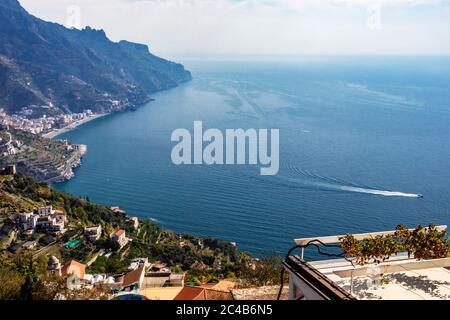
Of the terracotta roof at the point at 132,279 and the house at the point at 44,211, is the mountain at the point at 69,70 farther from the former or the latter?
the terracotta roof at the point at 132,279

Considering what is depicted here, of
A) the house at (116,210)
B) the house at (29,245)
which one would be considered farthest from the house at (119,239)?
the house at (116,210)

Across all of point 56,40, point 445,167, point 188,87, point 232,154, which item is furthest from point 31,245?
point 56,40

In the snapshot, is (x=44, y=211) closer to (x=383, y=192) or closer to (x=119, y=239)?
(x=119, y=239)

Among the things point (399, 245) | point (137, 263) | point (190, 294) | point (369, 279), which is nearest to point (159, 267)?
point (137, 263)

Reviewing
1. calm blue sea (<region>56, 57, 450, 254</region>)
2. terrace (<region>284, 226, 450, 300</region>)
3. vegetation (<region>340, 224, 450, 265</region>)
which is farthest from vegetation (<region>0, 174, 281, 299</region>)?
terrace (<region>284, 226, 450, 300</region>)

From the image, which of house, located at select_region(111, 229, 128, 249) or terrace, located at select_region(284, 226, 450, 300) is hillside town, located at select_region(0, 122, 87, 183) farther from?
terrace, located at select_region(284, 226, 450, 300)
